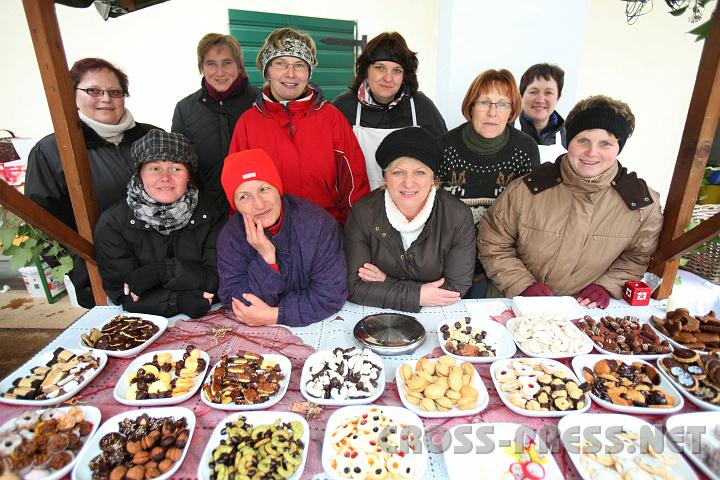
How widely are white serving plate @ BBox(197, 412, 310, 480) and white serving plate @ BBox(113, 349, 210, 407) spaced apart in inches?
9.5

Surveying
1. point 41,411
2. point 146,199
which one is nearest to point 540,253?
point 146,199

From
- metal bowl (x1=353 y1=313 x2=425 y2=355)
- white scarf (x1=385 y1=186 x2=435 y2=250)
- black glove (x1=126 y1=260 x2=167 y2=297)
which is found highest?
white scarf (x1=385 y1=186 x2=435 y2=250)

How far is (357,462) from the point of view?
137 cm

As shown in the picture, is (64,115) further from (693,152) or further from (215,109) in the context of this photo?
(693,152)

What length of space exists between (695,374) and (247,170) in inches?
92.5

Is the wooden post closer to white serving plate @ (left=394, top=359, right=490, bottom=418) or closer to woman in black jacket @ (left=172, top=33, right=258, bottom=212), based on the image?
woman in black jacket @ (left=172, top=33, right=258, bottom=212)

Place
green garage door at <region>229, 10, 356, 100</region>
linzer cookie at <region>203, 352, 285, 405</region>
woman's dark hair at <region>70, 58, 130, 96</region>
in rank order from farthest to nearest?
green garage door at <region>229, 10, 356, 100</region> → woman's dark hair at <region>70, 58, 130, 96</region> → linzer cookie at <region>203, 352, 285, 405</region>

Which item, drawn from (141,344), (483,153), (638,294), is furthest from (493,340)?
(141,344)

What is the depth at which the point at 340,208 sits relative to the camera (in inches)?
122

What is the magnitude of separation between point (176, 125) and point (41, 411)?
2.58 metres

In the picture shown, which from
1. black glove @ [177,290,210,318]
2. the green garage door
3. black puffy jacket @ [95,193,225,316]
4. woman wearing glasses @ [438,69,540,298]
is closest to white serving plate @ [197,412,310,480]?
black glove @ [177,290,210,318]

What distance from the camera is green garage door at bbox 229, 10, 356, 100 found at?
5.34 meters

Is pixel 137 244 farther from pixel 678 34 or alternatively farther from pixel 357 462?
pixel 678 34

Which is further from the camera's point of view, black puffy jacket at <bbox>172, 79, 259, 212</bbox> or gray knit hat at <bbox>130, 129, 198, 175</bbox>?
black puffy jacket at <bbox>172, 79, 259, 212</bbox>
